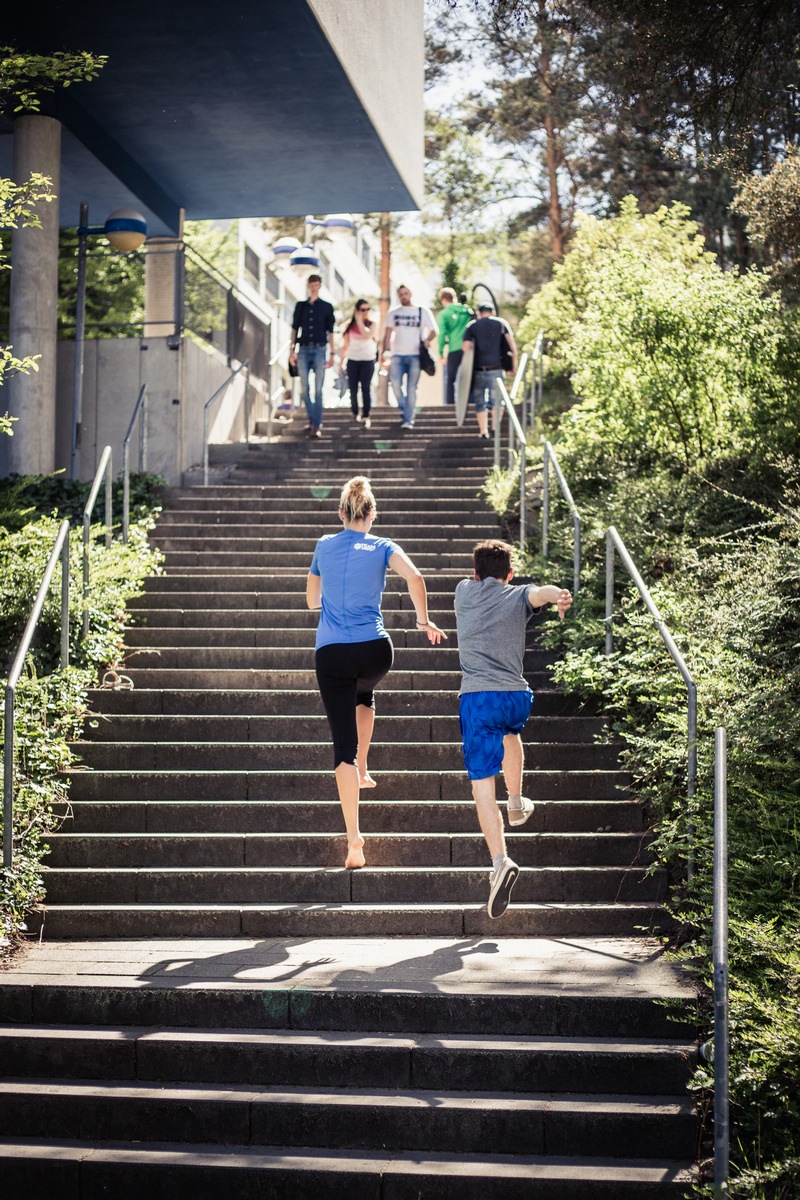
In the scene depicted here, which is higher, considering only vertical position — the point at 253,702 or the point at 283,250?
the point at 283,250

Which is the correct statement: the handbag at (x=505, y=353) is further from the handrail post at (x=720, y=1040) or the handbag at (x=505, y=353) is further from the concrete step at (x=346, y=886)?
the handrail post at (x=720, y=1040)

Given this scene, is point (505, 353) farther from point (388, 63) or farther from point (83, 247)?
point (83, 247)

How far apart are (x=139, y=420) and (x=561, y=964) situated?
1201 centimetres

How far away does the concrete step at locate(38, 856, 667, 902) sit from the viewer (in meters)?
7.05

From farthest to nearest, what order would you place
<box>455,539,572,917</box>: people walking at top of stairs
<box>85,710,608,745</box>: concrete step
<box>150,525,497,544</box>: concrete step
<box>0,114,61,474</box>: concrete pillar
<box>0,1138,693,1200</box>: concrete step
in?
<box>0,114,61,474</box>: concrete pillar → <box>150,525,497,544</box>: concrete step → <box>85,710,608,745</box>: concrete step → <box>455,539,572,917</box>: people walking at top of stairs → <box>0,1138,693,1200</box>: concrete step

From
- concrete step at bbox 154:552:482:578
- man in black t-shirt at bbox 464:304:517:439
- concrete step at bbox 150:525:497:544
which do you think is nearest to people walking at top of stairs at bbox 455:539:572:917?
concrete step at bbox 154:552:482:578

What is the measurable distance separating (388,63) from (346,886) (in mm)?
12855

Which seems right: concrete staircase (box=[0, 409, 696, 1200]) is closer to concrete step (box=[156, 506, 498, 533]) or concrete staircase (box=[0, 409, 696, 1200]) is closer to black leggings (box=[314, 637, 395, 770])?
black leggings (box=[314, 637, 395, 770])

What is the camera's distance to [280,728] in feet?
28.9

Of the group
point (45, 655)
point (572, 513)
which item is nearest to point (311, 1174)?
point (45, 655)

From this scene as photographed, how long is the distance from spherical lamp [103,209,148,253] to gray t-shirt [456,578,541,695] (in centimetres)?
1083

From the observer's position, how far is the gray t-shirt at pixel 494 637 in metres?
6.82

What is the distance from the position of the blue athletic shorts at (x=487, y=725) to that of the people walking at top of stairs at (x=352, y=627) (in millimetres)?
486

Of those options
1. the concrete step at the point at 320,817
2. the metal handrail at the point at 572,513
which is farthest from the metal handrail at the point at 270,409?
the concrete step at the point at 320,817
